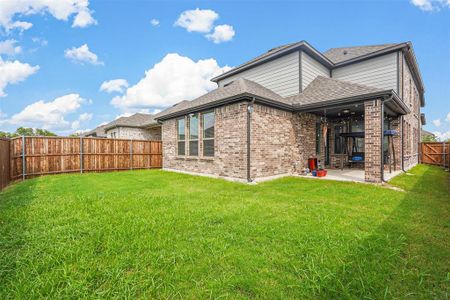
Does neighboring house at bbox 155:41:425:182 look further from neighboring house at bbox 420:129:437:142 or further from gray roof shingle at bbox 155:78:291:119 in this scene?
neighboring house at bbox 420:129:437:142

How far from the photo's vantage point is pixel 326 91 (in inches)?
362

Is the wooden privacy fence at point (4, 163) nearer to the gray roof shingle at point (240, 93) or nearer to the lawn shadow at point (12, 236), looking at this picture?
the lawn shadow at point (12, 236)

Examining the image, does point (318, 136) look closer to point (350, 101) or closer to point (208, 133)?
point (350, 101)

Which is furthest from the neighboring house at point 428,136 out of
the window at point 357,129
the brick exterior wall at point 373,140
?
the brick exterior wall at point 373,140

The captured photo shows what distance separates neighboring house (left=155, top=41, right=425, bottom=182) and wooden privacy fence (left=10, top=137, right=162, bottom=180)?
1675 mm

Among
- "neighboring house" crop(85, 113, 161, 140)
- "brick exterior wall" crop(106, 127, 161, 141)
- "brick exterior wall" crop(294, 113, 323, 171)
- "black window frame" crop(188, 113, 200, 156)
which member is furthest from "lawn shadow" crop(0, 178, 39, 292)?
"brick exterior wall" crop(106, 127, 161, 141)

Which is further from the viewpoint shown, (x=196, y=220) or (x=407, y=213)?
(x=407, y=213)

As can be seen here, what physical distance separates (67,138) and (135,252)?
36.3ft

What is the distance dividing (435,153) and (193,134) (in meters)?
18.3

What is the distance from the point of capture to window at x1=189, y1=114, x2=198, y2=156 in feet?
32.8

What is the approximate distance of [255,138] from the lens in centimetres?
784

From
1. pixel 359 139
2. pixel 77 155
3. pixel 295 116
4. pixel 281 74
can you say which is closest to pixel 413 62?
pixel 359 139

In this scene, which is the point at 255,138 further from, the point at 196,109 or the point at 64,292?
the point at 64,292

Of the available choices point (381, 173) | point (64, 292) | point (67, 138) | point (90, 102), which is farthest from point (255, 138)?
point (90, 102)
